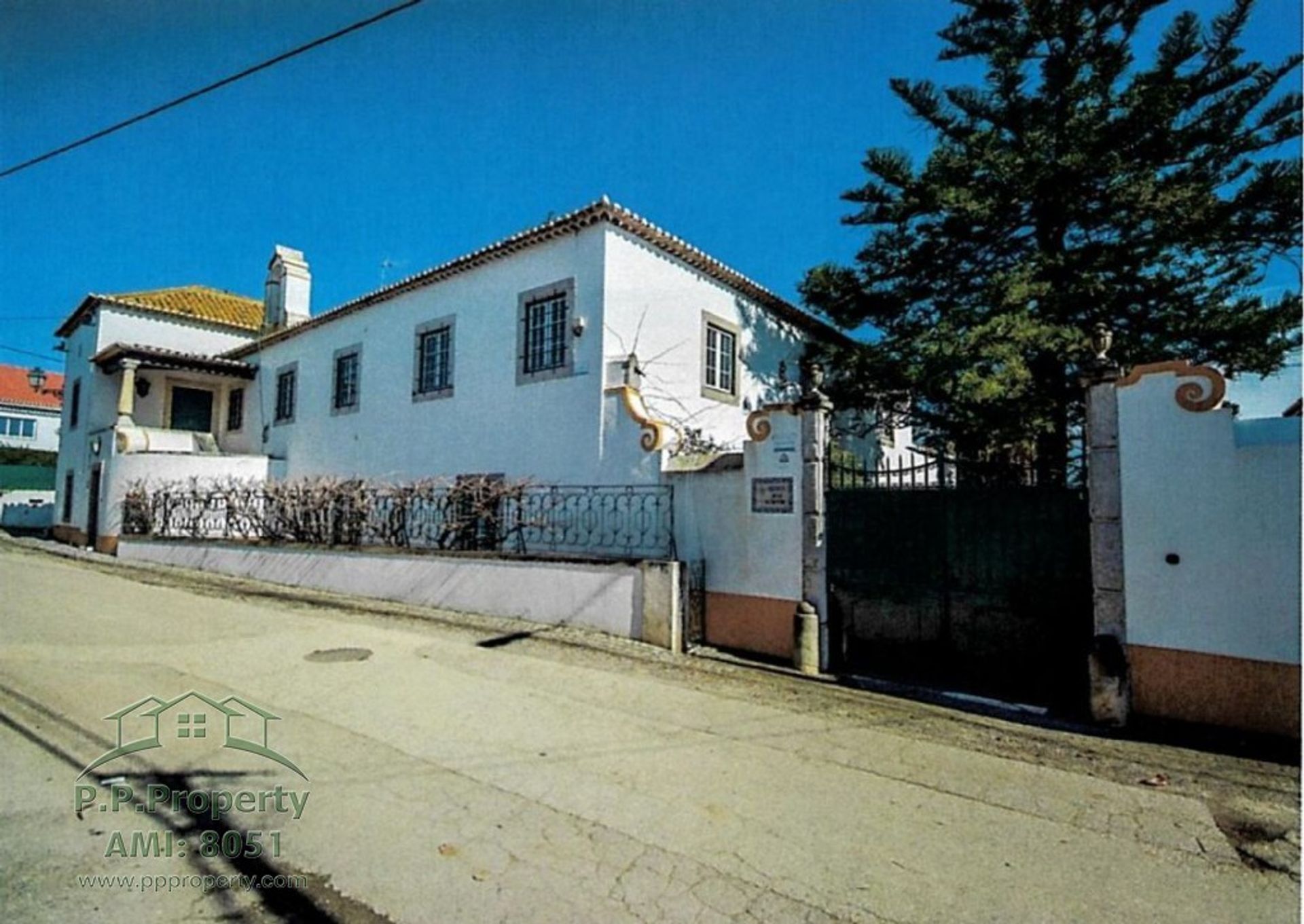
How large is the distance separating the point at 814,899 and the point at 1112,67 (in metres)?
14.4

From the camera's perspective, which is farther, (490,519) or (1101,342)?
(490,519)

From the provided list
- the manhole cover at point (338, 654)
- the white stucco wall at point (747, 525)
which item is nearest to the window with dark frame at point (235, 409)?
the manhole cover at point (338, 654)

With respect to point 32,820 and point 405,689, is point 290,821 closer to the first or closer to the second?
point 32,820

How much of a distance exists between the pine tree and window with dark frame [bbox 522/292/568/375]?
5.65 meters

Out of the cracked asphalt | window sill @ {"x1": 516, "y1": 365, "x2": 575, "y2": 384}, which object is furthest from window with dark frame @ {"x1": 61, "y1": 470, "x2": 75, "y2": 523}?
the cracked asphalt

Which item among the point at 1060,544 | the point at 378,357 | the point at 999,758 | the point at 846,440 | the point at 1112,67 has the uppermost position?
the point at 1112,67

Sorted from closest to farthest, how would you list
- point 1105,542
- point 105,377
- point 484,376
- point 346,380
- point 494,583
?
point 1105,542
point 494,583
point 484,376
point 346,380
point 105,377

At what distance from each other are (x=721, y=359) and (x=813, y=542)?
266 inches

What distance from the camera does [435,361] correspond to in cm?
1391

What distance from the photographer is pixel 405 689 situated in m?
5.84

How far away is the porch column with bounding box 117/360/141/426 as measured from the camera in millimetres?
18406

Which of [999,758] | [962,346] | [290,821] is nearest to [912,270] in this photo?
[962,346]

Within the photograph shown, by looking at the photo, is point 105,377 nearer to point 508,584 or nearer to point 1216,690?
point 508,584

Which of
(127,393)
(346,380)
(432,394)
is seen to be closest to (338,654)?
(432,394)
